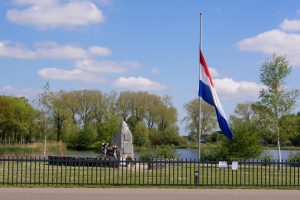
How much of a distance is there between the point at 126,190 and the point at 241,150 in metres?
19.8

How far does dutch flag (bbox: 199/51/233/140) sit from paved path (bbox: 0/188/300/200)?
3087 mm

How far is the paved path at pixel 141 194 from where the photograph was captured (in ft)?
48.4

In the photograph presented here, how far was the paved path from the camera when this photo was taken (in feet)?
48.4

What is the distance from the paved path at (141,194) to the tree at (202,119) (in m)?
57.9

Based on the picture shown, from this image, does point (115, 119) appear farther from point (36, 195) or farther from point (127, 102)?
point (36, 195)

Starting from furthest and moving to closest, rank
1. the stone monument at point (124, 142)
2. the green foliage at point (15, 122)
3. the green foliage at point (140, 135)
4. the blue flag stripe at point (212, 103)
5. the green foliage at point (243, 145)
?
the green foliage at point (140, 135), the green foliage at point (15, 122), the green foliage at point (243, 145), the stone monument at point (124, 142), the blue flag stripe at point (212, 103)

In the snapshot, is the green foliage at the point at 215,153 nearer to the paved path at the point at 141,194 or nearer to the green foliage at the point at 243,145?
the green foliage at the point at 243,145

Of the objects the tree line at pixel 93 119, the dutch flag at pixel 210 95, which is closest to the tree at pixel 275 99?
the dutch flag at pixel 210 95

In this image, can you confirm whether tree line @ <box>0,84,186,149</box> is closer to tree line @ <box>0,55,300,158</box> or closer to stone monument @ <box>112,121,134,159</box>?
tree line @ <box>0,55,300,158</box>

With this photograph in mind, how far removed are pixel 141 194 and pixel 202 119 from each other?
62.3 metres

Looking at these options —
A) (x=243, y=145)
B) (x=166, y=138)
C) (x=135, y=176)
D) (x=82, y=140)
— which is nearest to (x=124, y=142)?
(x=243, y=145)

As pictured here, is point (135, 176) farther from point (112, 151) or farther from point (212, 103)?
point (112, 151)

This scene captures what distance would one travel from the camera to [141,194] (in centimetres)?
1562

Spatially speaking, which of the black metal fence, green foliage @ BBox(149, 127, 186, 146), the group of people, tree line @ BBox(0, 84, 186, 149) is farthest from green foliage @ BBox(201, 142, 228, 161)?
green foliage @ BBox(149, 127, 186, 146)
